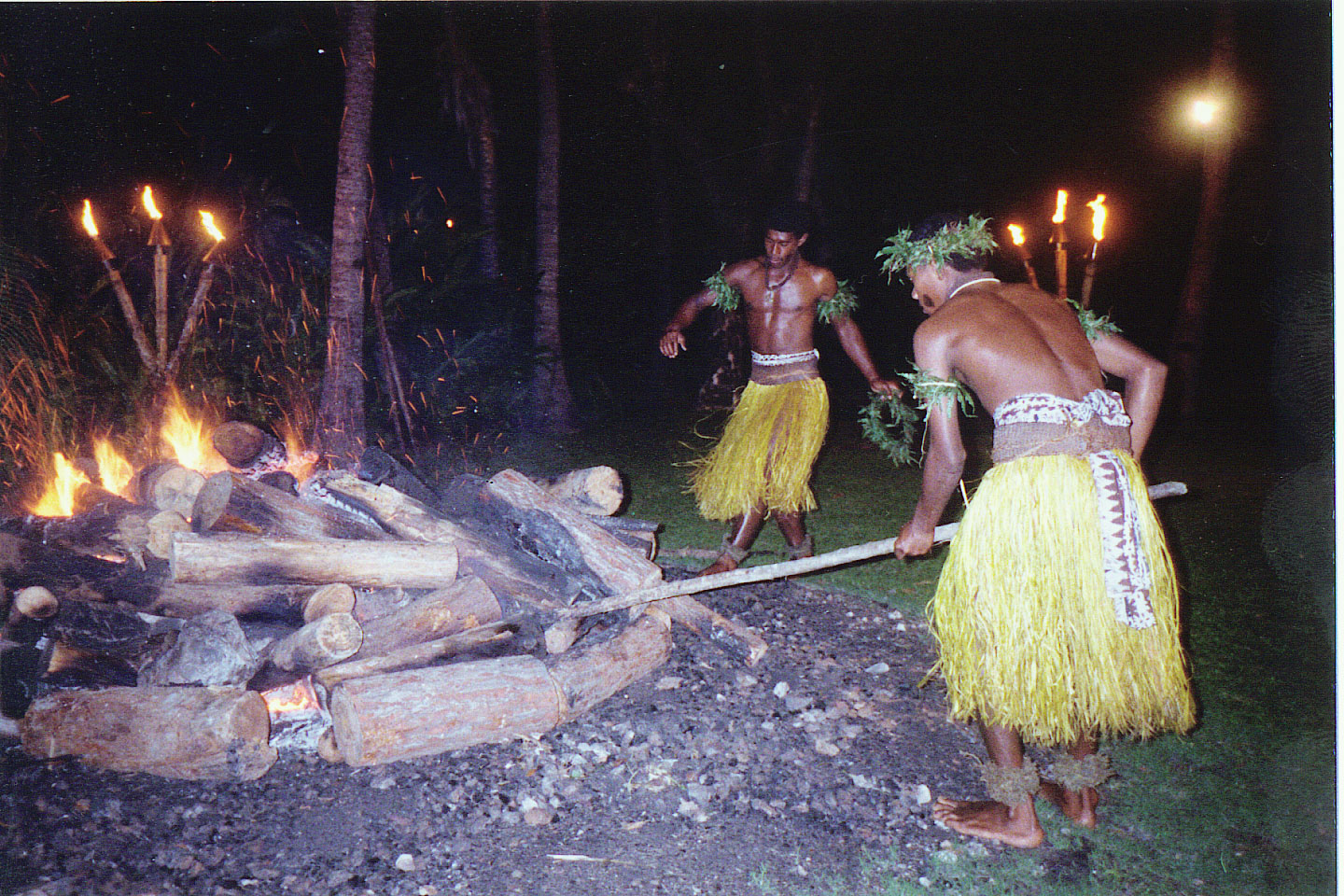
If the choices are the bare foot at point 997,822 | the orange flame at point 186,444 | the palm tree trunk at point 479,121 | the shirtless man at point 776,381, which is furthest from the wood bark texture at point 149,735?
the palm tree trunk at point 479,121

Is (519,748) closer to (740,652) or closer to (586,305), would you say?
(740,652)

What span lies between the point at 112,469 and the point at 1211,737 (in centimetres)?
509

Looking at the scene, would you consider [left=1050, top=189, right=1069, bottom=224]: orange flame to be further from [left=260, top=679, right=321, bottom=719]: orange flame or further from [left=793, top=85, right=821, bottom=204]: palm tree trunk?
[left=260, top=679, right=321, bottom=719]: orange flame

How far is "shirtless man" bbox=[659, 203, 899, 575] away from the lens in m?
4.22

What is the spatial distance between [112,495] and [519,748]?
93.7 inches

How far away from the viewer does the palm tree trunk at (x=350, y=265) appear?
17.6ft

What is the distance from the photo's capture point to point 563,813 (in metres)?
2.50

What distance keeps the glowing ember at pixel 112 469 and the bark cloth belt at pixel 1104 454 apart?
13.5 ft

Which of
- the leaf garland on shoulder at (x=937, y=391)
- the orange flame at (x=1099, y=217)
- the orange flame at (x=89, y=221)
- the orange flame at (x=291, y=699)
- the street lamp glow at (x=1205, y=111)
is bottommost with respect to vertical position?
the orange flame at (x=291, y=699)

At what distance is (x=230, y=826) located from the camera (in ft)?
7.75

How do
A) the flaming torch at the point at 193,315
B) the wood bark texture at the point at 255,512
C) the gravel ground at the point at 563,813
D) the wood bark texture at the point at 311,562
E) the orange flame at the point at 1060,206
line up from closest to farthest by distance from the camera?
the gravel ground at the point at 563,813 < the wood bark texture at the point at 311,562 < the wood bark texture at the point at 255,512 < the flaming torch at the point at 193,315 < the orange flame at the point at 1060,206

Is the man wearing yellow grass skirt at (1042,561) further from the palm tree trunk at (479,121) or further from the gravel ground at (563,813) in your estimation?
the palm tree trunk at (479,121)

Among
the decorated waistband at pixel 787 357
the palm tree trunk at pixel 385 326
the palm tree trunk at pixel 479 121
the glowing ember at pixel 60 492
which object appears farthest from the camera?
the palm tree trunk at pixel 479 121

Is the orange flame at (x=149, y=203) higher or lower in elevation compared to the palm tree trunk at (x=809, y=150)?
lower
